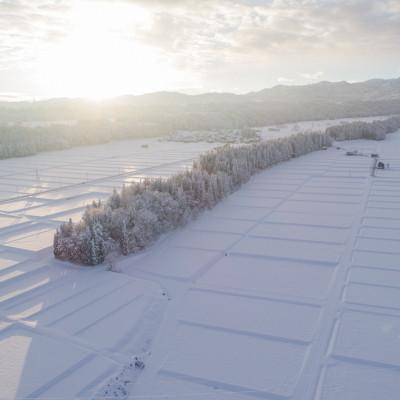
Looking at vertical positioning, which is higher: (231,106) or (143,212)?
(231,106)

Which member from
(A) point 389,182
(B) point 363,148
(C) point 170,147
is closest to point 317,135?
(B) point 363,148

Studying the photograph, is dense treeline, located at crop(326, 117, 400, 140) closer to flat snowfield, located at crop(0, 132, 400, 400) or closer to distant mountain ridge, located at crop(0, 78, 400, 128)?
distant mountain ridge, located at crop(0, 78, 400, 128)

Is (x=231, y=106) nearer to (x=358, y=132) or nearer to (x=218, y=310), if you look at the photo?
(x=358, y=132)

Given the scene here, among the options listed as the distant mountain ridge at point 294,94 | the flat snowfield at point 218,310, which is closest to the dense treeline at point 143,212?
the flat snowfield at point 218,310

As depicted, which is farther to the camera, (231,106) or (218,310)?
(231,106)

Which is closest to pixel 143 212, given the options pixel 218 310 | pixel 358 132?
pixel 218 310

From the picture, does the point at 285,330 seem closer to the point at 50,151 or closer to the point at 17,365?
the point at 17,365

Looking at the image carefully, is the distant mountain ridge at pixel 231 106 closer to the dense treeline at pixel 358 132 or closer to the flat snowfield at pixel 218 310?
the dense treeline at pixel 358 132

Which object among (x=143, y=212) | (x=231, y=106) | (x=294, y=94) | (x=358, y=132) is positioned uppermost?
(x=294, y=94)
